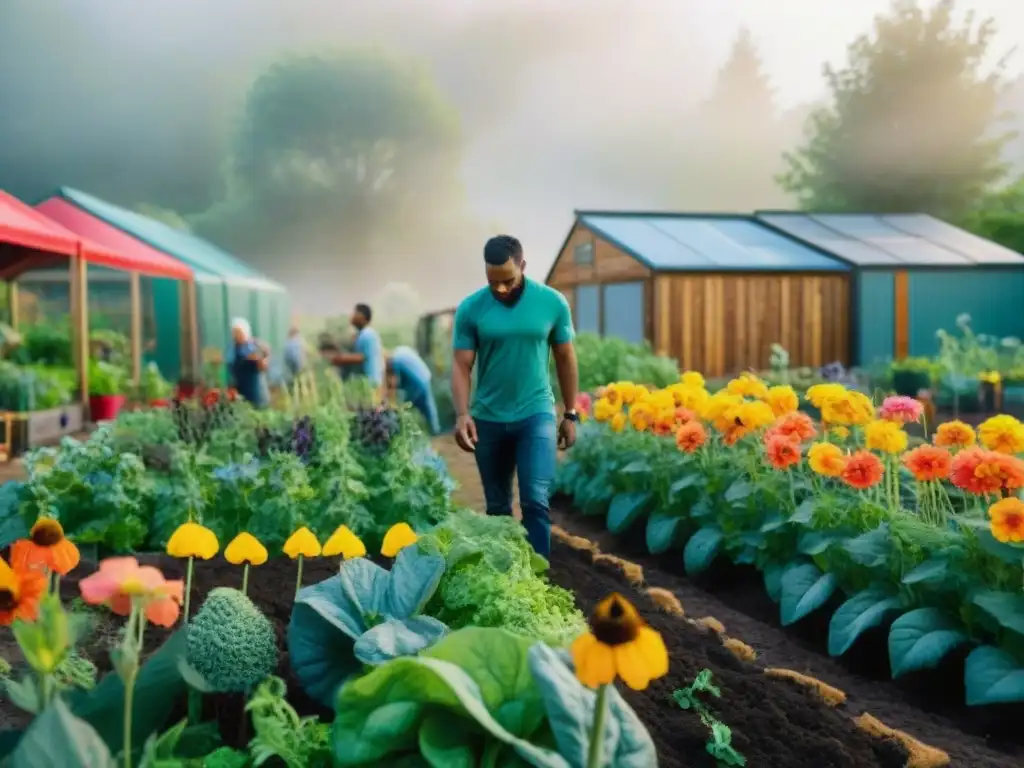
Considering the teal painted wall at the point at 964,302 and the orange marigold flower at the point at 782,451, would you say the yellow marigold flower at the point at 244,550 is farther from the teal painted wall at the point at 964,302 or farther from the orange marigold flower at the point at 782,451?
the teal painted wall at the point at 964,302

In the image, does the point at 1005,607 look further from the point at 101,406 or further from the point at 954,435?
the point at 101,406

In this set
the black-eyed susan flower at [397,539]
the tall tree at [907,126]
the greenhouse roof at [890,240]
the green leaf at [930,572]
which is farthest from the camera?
the tall tree at [907,126]

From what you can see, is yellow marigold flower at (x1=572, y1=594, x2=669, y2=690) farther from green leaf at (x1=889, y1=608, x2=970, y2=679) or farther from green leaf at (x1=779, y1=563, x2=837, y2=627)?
green leaf at (x1=779, y1=563, x2=837, y2=627)

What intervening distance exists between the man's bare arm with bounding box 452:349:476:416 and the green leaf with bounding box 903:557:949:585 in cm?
166

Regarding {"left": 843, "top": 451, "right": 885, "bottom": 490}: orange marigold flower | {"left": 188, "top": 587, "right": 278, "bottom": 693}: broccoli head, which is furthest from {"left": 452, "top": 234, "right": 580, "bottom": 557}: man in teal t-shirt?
{"left": 188, "top": 587, "right": 278, "bottom": 693}: broccoli head

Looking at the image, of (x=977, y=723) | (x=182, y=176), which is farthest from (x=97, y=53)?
(x=977, y=723)

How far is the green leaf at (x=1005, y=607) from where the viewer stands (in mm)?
2820

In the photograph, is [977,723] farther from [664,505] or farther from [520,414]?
[664,505]

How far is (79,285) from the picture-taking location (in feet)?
37.4

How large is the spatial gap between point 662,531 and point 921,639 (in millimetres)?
1786

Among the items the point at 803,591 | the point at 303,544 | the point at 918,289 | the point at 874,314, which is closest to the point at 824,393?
the point at 803,591

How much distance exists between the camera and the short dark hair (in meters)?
3.56

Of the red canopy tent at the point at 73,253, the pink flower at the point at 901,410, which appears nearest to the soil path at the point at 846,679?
the pink flower at the point at 901,410

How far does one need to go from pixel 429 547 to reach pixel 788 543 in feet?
6.97
